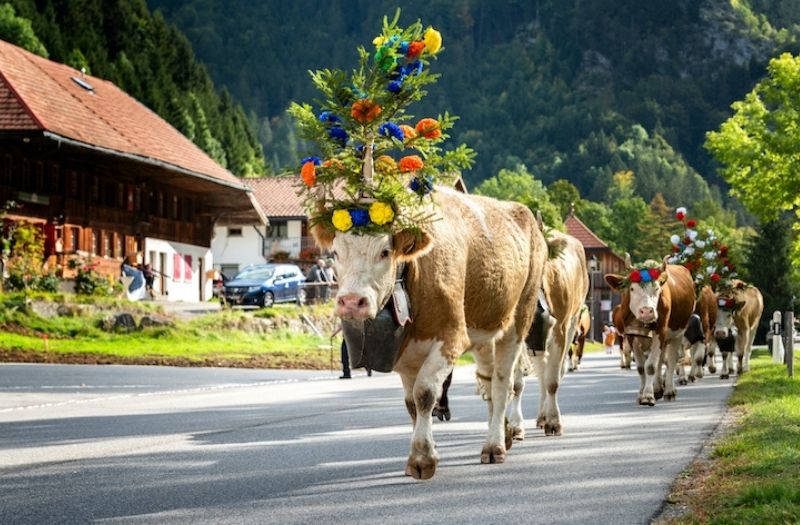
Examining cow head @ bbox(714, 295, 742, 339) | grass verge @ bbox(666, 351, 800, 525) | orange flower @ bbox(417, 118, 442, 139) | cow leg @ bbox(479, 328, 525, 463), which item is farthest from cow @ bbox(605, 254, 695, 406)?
orange flower @ bbox(417, 118, 442, 139)

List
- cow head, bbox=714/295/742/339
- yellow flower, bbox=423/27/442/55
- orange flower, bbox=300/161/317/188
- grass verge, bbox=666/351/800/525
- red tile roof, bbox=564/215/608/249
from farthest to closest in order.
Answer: red tile roof, bbox=564/215/608/249, cow head, bbox=714/295/742/339, yellow flower, bbox=423/27/442/55, orange flower, bbox=300/161/317/188, grass verge, bbox=666/351/800/525

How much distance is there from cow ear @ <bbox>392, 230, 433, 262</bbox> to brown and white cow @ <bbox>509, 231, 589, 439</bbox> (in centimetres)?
299

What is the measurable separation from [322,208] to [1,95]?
40.6 metres

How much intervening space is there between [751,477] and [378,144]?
339cm

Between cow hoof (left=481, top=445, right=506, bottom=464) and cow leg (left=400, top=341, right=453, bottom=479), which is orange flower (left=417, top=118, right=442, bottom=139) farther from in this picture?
cow hoof (left=481, top=445, right=506, bottom=464)

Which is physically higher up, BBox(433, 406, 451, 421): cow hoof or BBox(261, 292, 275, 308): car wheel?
BBox(261, 292, 275, 308): car wheel

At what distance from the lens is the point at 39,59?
57.8 metres

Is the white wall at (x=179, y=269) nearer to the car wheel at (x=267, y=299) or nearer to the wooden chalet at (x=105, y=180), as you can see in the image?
the wooden chalet at (x=105, y=180)

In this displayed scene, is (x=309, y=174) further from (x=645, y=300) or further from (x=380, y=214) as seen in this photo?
(x=645, y=300)

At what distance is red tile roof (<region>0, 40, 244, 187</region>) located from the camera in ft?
155

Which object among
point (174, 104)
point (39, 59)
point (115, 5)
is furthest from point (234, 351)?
point (115, 5)

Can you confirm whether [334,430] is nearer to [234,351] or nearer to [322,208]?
[322,208]

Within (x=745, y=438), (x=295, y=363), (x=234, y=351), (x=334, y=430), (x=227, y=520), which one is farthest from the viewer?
(x=234, y=351)

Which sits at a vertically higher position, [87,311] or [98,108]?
[98,108]
